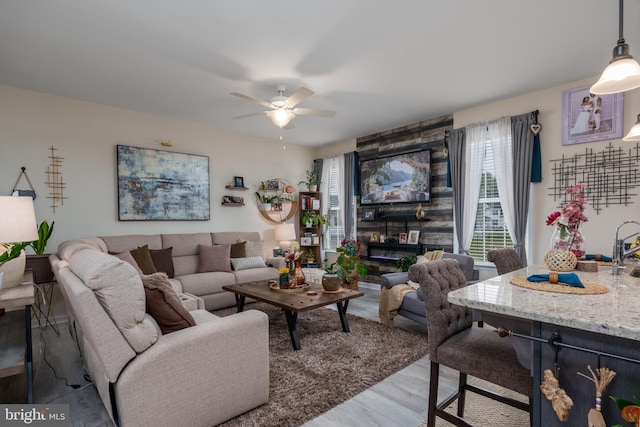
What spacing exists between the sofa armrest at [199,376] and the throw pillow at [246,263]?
9.43ft

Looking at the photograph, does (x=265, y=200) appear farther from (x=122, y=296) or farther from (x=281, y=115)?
(x=122, y=296)

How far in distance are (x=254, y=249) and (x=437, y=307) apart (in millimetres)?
3982

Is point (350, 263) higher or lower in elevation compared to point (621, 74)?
lower

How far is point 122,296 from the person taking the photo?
165 centimetres

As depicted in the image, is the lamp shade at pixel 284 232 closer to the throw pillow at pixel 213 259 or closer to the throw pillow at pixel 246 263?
the throw pillow at pixel 246 263

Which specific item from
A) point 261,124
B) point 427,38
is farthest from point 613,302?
point 261,124

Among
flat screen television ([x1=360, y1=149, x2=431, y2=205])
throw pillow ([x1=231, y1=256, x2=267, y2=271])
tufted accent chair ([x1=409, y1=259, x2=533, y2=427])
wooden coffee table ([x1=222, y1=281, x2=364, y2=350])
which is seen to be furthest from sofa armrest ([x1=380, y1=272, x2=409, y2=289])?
throw pillow ([x1=231, y1=256, x2=267, y2=271])

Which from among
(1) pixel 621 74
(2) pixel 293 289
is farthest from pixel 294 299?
(1) pixel 621 74

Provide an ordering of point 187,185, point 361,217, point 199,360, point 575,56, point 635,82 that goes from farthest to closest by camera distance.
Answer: point 361,217 → point 187,185 → point 575,56 → point 199,360 → point 635,82

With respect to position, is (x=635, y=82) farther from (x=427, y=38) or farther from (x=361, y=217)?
(x=361, y=217)

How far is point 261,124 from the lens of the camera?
5188 millimetres

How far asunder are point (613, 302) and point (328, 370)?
202 cm

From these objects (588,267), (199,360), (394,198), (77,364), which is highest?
(394,198)

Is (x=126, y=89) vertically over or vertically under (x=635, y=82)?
over
